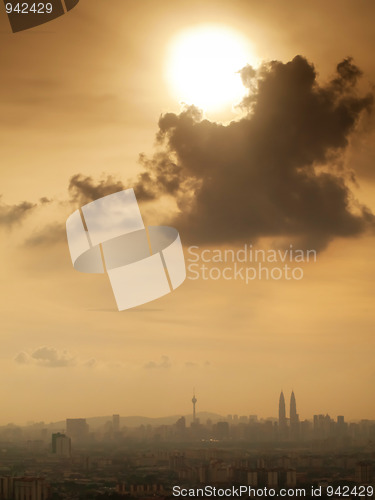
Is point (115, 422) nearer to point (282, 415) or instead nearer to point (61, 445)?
point (61, 445)

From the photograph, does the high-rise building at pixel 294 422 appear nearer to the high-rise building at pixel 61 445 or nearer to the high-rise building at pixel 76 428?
the high-rise building at pixel 76 428

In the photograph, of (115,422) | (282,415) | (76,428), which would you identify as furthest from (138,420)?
(282,415)

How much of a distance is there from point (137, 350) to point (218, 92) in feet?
5.45

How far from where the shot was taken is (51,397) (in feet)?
15.4

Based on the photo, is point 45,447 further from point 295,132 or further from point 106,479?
point 295,132

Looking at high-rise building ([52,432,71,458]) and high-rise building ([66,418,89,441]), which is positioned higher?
high-rise building ([66,418,89,441])

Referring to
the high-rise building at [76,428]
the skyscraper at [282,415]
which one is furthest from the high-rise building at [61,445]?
the skyscraper at [282,415]

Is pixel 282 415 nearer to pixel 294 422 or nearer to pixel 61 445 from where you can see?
pixel 294 422

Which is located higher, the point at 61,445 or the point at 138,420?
the point at 138,420

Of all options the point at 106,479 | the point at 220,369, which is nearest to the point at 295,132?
the point at 220,369

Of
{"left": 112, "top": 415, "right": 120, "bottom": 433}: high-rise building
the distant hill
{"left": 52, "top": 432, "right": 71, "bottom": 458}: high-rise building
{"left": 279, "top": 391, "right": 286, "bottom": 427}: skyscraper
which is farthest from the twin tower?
{"left": 52, "top": 432, "right": 71, "bottom": 458}: high-rise building

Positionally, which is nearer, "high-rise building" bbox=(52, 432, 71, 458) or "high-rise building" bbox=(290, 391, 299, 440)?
"high-rise building" bbox=(52, 432, 71, 458)

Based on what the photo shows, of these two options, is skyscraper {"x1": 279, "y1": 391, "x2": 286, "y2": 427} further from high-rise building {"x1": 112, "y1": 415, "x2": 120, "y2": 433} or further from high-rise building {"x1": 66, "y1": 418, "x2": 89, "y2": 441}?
high-rise building {"x1": 66, "y1": 418, "x2": 89, "y2": 441}

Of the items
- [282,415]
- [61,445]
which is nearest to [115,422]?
[61,445]
